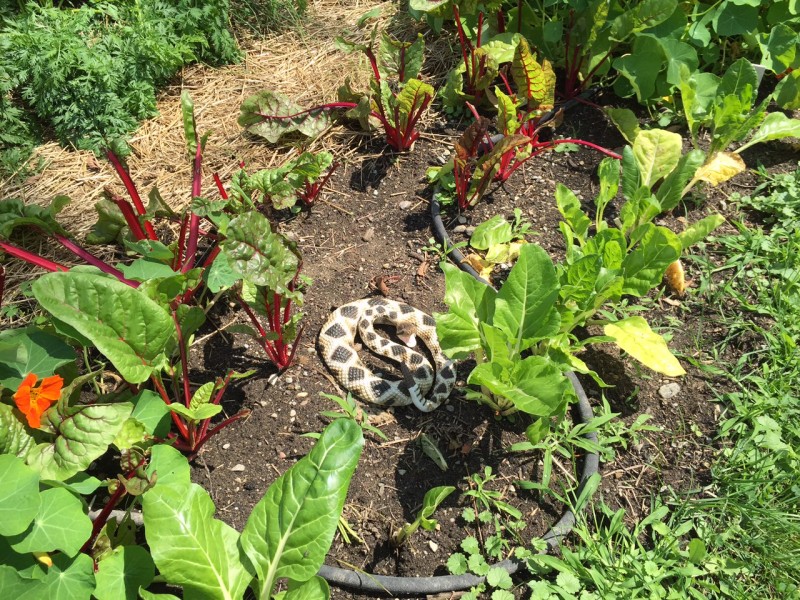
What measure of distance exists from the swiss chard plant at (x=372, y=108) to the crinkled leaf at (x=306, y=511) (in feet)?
8.08

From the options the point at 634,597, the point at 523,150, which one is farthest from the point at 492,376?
the point at 523,150

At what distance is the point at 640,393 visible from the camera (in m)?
3.29

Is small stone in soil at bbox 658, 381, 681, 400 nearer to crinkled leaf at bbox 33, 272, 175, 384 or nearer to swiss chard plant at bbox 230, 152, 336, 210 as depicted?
swiss chard plant at bbox 230, 152, 336, 210

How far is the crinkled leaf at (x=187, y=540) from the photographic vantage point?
2.17 meters

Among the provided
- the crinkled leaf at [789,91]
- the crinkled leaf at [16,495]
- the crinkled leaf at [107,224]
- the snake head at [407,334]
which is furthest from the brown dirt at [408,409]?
the crinkled leaf at [16,495]

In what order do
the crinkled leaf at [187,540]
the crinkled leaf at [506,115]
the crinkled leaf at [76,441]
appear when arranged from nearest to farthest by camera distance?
the crinkled leaf at [187,540], the crinkled leaf at [76,441], the crinkled leaf at [506,115]

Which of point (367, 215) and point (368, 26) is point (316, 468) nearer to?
point (367, 215)

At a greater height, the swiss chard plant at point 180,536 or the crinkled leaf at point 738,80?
the crinkled leaf at point 738,80

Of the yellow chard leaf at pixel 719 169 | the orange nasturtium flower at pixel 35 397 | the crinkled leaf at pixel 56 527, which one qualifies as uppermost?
the orange nasturtium flower at pixel 35 397

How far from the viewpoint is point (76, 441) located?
2.35 meters

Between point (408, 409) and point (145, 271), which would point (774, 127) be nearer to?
point (408, 409)

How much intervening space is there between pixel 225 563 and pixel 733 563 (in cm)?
203

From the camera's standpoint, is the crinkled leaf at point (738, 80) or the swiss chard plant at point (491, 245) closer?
the swiss chard plant at point (491, 245)

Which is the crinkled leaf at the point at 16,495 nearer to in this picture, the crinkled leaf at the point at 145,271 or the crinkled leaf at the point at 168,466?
the crinkled leaf at the point at 168,466
